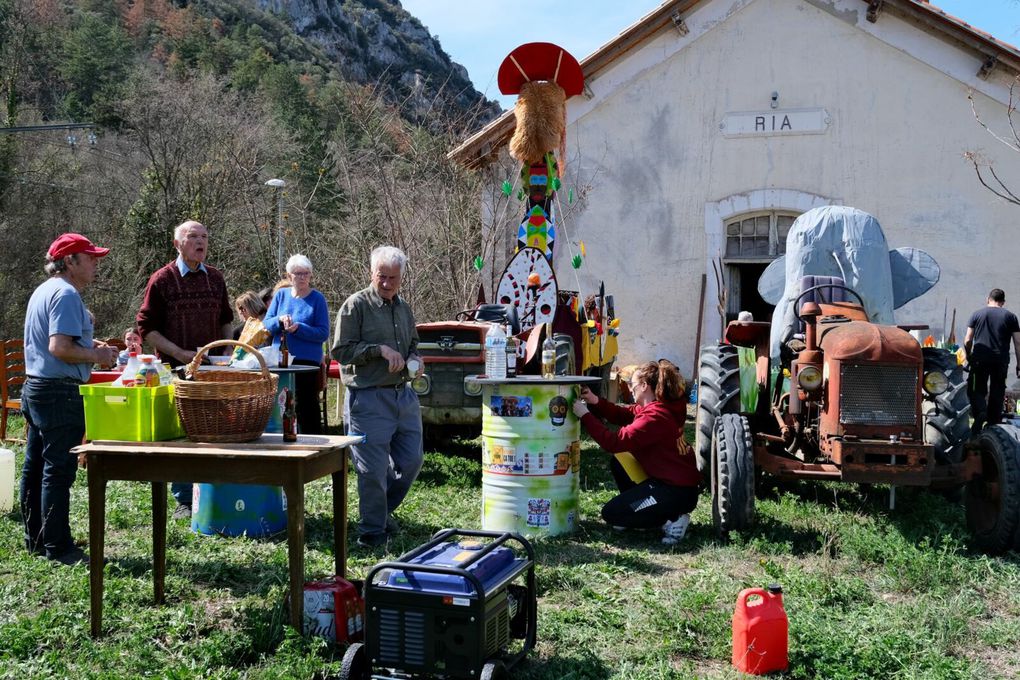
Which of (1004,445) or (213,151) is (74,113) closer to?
(213,151)

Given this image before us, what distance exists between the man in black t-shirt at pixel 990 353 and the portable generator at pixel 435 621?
8715mm

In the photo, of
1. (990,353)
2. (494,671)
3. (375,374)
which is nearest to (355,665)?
(494,671)

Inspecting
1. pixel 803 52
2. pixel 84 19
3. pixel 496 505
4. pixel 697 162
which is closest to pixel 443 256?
pixel 697 162

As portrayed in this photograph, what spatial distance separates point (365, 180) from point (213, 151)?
12003mm

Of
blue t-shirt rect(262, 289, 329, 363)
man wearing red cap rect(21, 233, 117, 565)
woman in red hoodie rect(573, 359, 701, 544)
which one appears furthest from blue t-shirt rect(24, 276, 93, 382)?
woman in red hoodie rect(573, 359, 701, 544)

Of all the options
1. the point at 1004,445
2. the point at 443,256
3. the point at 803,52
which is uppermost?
the point at 803,52

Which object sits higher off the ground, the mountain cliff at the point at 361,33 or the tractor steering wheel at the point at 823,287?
the mountain cliff at the point at 361,33

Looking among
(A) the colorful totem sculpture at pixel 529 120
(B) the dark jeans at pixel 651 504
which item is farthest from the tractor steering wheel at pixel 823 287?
(A) the colorful totem sculpture at pixel 529 120

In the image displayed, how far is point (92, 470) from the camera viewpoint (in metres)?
4.24

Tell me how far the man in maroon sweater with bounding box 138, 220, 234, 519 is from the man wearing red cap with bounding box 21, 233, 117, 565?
2.81ft

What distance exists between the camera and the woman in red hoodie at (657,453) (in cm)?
589

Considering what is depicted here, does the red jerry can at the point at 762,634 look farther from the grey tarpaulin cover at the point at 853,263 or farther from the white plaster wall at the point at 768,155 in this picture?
the white plaster wall at the point at 768,155

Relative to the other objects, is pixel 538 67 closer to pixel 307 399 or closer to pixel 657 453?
pixel 307 399

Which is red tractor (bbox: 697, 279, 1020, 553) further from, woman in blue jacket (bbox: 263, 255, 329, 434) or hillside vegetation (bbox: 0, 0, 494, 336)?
hillside vegetation (bbox: 0, 0, 494, 336)
